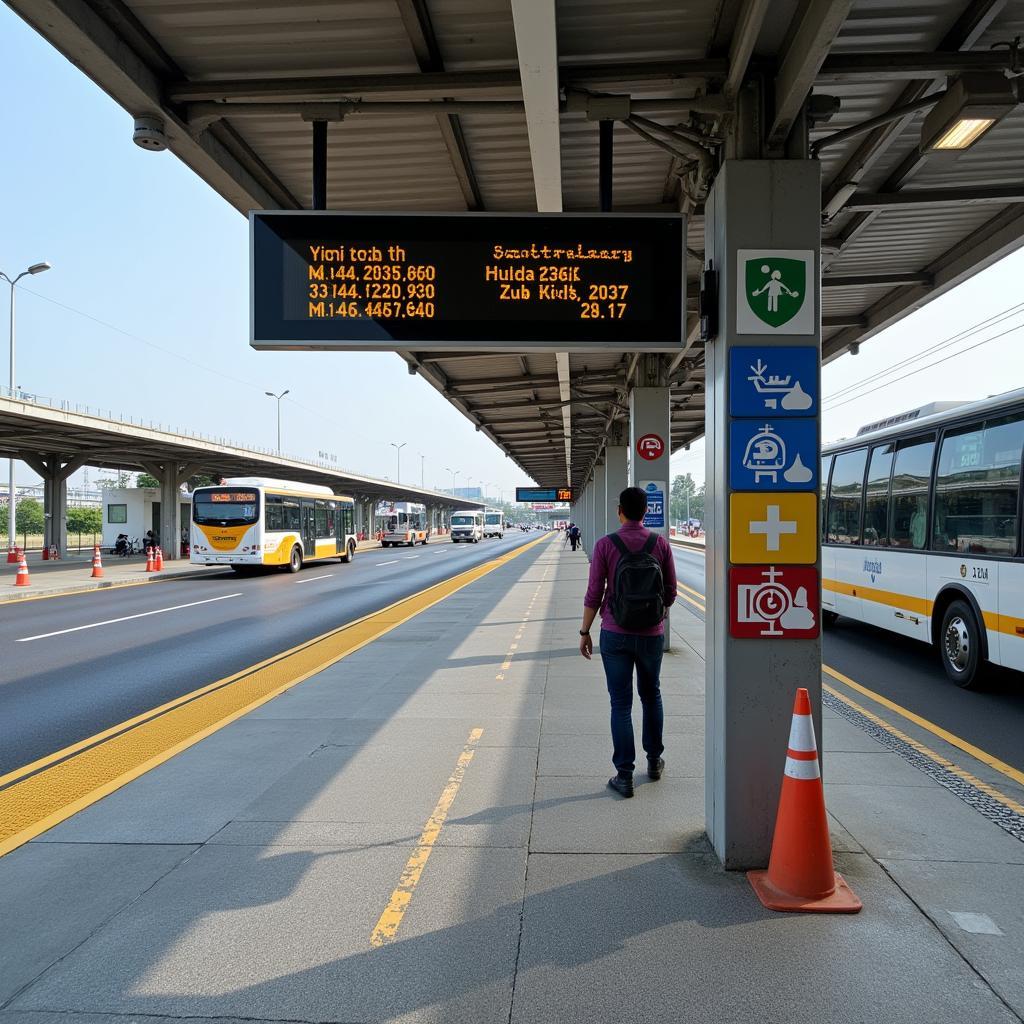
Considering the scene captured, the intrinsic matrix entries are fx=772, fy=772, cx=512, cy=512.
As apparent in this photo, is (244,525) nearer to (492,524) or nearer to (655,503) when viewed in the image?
(655,503)

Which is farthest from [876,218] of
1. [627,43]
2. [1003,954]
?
[1003,954]

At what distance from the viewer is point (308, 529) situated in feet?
97.6

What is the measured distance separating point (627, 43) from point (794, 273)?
1469 mm

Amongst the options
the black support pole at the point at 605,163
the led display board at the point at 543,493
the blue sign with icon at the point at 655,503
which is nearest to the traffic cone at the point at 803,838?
the black support pole at the point at 605,163

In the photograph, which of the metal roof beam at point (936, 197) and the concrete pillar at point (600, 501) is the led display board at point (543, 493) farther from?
the metal roof beam at point (936, 197)

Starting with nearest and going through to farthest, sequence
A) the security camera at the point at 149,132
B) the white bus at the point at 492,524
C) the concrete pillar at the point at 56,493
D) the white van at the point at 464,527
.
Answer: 1. the security camera at the point at 149,132
2. the concrete pillar at the point at 56,493
3. the white van at the point at 464,527
4. the white bus at the point at 492,524

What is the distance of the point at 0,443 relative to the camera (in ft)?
107

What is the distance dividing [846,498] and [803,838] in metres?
9.04

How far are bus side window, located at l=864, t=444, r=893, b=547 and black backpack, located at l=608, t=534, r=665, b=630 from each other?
6.61 m

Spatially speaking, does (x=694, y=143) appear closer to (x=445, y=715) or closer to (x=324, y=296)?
(x=324, y=296)

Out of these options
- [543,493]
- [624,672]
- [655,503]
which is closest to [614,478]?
[655,503]

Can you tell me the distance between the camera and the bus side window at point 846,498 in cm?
1105

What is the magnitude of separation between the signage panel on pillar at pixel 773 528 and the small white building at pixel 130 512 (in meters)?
43.6

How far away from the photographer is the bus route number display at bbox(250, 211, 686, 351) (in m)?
4.47
